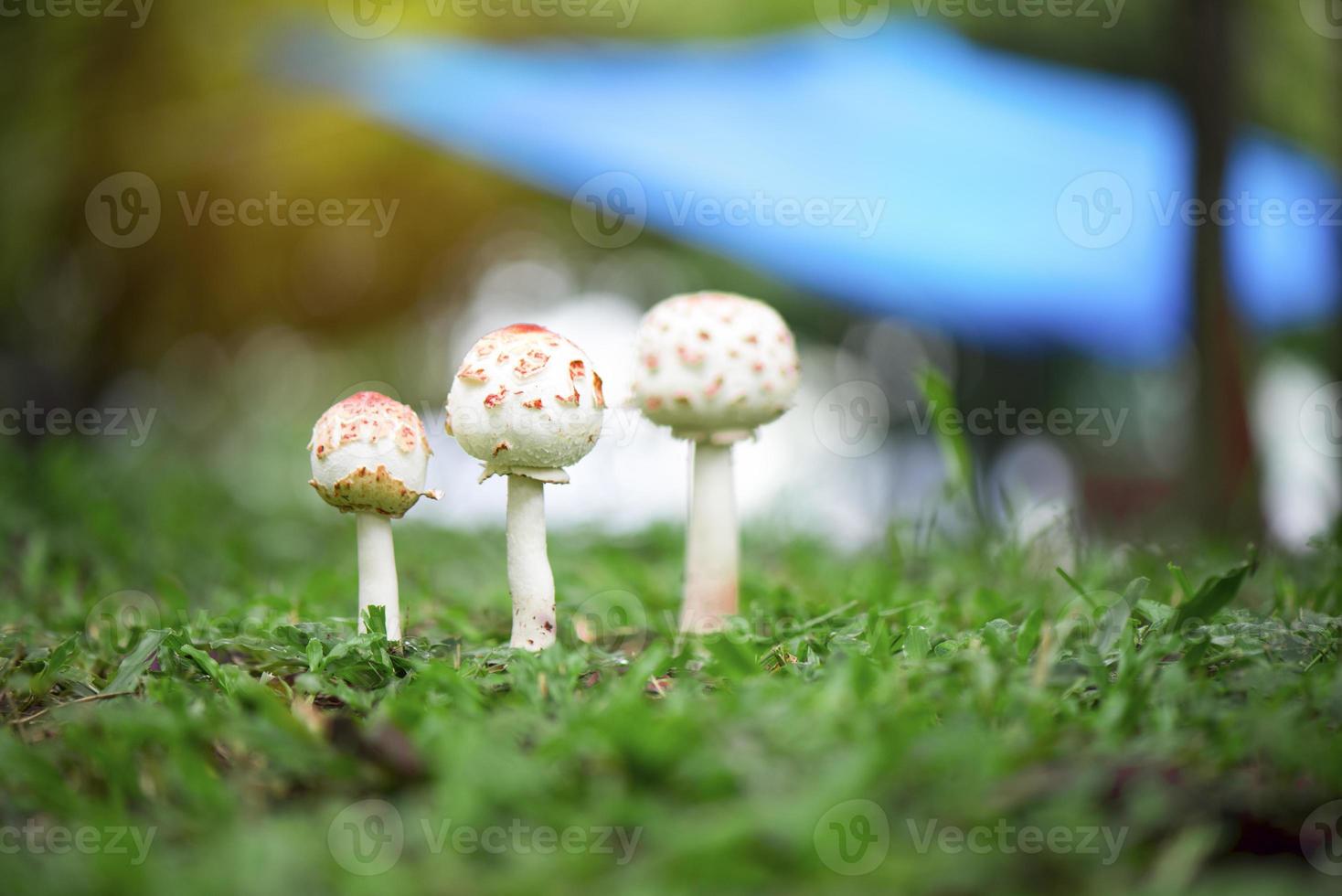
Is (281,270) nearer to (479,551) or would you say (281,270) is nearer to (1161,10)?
(479,551)

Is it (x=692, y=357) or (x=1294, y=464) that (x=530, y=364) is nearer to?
(x=692, y=357)

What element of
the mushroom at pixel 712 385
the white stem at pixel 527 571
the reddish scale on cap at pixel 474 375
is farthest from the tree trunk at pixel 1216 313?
the reddish scale on cap at pixel 474 375

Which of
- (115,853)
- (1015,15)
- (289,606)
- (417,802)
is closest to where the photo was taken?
(115,853)

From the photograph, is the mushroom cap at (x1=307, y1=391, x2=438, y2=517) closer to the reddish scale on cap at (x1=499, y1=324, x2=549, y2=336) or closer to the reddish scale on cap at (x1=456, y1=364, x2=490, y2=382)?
the reddish scale on cap at (x1=456, y1=364, x2=490, y2=382)

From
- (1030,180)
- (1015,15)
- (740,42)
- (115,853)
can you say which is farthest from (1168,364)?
(115,853)

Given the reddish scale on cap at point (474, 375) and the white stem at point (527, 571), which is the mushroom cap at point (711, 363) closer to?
the white stem at point (527, 571)

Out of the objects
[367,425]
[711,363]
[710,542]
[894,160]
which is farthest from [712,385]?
[894,160]
